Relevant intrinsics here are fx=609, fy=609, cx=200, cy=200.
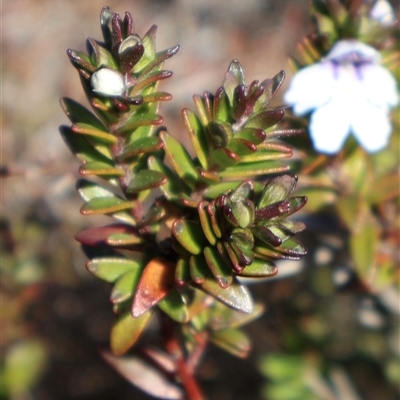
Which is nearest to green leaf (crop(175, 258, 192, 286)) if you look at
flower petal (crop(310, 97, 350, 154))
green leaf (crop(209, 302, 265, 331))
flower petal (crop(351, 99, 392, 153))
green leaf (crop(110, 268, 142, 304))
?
green leaf (crop(110, 268, 142, 304))

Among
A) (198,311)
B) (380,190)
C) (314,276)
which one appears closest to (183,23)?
(314,276)

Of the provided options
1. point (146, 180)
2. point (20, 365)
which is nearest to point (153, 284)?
point (146, 180)

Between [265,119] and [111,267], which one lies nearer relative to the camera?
[265,119]

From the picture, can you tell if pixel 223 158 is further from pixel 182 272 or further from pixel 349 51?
pixel 349 51

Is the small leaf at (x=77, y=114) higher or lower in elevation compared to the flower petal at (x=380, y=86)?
higher

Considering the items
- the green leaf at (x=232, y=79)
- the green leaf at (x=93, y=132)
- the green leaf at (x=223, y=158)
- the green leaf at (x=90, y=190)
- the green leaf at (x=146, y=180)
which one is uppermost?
the green leaf at (x=93, y=132)

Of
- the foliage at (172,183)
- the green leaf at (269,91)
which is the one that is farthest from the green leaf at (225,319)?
the green leaf at (269,91)

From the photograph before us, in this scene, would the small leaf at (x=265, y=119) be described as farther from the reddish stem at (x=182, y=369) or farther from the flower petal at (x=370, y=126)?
the flower petal at (x=370, y=126)
